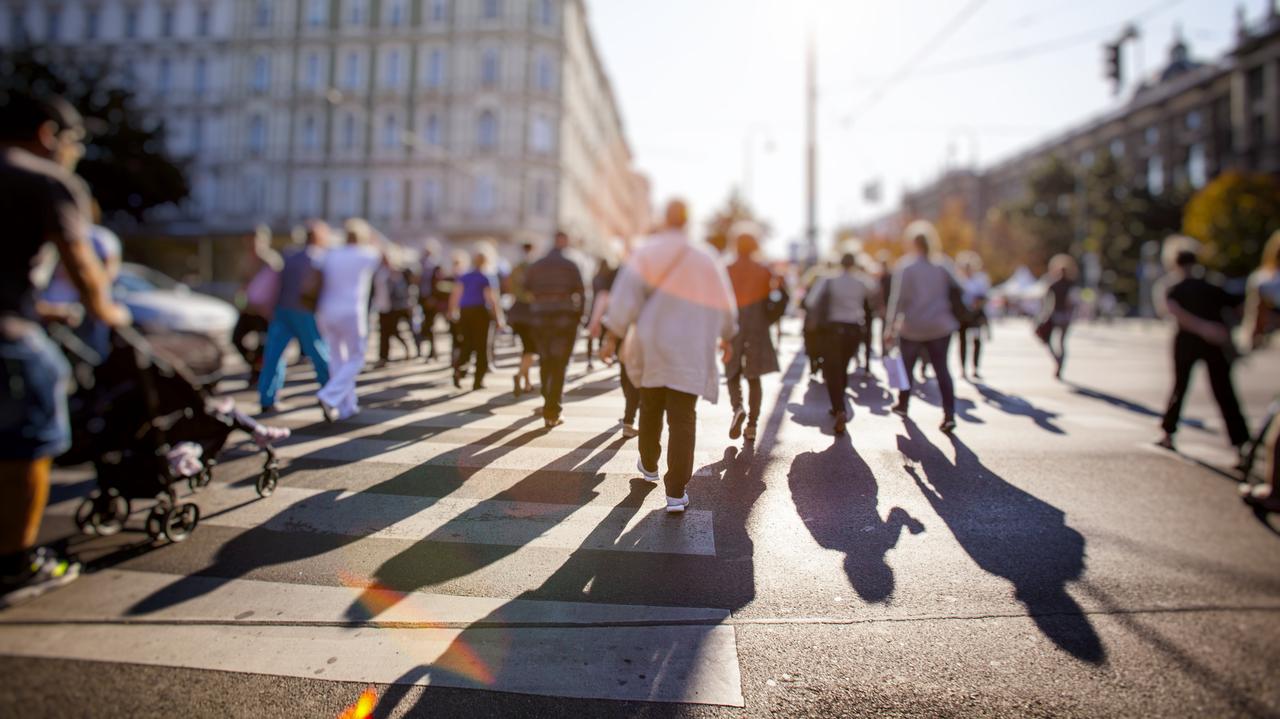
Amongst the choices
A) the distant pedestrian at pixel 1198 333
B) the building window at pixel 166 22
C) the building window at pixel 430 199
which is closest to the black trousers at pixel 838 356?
the distant pedestrian at pixel 1198 333

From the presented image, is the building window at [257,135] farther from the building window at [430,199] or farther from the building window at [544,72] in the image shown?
the building window at [544,72]

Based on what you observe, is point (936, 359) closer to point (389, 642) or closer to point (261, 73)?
point (389, 642)

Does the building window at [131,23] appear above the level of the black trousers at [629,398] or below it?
above

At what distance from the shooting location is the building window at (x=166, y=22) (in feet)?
154

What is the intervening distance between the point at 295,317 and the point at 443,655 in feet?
11.7

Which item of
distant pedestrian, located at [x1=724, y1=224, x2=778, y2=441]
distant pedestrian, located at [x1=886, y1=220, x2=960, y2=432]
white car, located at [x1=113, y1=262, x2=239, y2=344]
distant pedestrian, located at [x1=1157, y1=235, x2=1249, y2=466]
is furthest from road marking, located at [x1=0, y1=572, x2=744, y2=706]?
white car, located at [x1=113, y1=262, x2=239, y2=344]

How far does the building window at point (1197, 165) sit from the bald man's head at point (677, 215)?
73.6 meters

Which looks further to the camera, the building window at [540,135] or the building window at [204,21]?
the building window at [540,135]

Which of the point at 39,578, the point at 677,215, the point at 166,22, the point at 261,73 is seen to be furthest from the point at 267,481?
the point at 166,22

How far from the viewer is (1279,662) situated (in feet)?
9.14

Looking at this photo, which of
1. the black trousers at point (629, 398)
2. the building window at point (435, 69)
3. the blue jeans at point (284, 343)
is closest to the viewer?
the black trousers at point (629, 398)

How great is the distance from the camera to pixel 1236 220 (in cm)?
4219

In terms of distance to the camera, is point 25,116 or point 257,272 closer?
point 25,116

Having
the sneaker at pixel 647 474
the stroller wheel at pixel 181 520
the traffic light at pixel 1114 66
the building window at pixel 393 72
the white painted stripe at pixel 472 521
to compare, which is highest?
the building window at pixel 393 72
